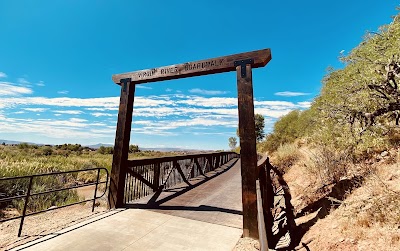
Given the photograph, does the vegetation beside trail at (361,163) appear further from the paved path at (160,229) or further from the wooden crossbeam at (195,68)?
the wooden crossbeam at (195,68)

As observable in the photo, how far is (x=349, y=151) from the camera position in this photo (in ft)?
20.2

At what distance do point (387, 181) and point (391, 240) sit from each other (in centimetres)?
204

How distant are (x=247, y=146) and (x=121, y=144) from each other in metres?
3.36

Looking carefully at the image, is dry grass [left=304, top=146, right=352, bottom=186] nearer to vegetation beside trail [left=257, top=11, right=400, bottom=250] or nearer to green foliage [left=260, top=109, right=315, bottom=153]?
vegetation beside trail [left=257, top=11, right=400, bottom=250]

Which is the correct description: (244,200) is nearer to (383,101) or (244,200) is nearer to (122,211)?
(122,211)

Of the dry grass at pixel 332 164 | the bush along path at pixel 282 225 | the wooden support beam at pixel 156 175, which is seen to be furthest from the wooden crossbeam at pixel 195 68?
the dry grass at pixel 332 164

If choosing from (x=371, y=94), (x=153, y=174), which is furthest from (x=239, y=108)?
(x=153, y=174)

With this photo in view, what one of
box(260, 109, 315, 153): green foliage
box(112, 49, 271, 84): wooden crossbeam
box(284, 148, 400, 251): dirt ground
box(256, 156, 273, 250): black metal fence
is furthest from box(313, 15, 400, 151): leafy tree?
box(260, 109, 315, 153): green foliage

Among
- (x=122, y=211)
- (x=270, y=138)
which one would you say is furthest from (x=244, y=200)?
(x=270, y=138)

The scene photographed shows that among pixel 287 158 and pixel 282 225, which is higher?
pixel 287 158

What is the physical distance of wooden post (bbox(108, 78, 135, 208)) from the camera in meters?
5.22

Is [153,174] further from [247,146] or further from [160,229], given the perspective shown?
[247,146]

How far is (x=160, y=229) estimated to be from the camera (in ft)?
12.7

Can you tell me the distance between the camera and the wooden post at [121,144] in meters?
5.22
